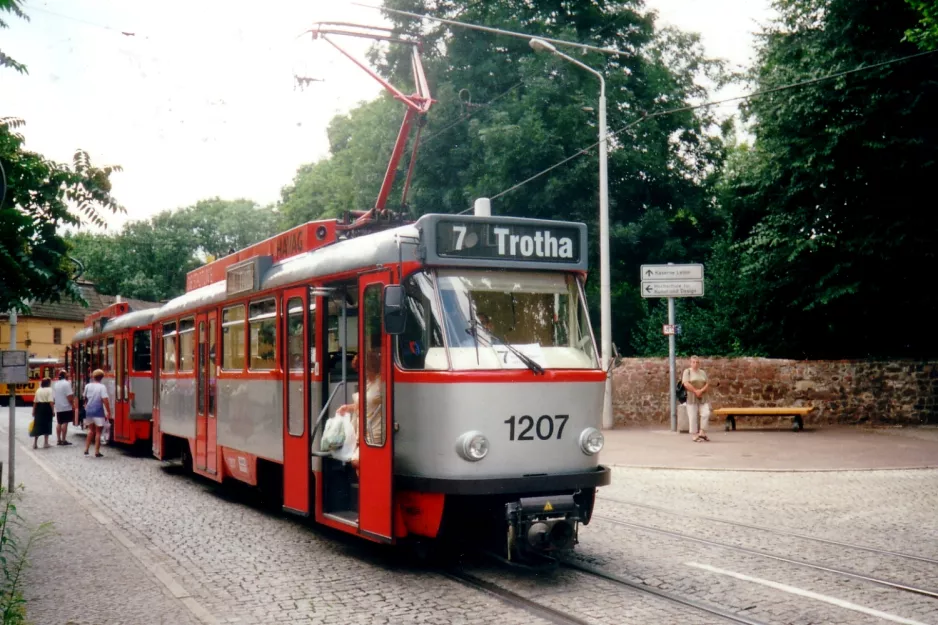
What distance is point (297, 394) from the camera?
32.1 ft

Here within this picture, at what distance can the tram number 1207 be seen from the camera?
7789mm

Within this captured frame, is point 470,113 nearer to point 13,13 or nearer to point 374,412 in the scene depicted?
point 374,412

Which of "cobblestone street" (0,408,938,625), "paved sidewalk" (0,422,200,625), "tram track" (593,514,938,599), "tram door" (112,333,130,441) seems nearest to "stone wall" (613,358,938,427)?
"cobblestone street" (0,408,938,625)

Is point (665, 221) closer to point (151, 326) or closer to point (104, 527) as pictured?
point (151, 326)

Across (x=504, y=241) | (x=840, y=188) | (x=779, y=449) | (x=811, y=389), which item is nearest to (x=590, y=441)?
(x=504, y=241)

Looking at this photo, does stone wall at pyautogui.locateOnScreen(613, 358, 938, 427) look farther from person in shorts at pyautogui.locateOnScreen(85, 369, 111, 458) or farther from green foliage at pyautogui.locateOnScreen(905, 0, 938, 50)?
person in shorts at pyautogui.locateOnScreen(85, 369, 111, 458)

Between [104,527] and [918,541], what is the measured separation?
8.22 meters

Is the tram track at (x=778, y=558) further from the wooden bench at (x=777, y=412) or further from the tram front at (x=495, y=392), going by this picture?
the wooden bench at (x=777, y=412)

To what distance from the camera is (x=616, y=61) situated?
32.8m

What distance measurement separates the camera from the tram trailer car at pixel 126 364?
19344 millimetres

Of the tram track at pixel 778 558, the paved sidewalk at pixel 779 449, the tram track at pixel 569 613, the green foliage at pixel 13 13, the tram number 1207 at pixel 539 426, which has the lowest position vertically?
the paved sidewalk at pixel 779 449

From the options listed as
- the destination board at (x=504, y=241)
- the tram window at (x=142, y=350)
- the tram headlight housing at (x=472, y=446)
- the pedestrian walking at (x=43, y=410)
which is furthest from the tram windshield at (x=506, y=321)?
the pedestrian walking at (x=43, y=410)

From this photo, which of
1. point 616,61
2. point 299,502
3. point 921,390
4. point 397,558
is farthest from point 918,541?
point 616,61

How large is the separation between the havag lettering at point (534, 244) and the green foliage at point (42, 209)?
11.8 feet
